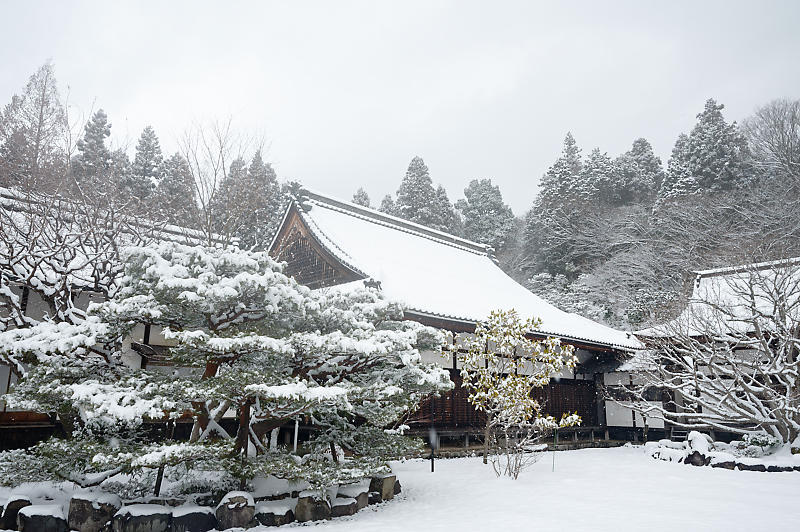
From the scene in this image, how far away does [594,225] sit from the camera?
31016 millimetres

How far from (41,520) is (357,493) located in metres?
3.82

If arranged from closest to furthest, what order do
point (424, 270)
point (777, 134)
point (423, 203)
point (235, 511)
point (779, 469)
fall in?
point (235, 511) → point (779, 469) → point (424, 270) → point (777, 134) → point (423, 203)

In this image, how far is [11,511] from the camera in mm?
6047

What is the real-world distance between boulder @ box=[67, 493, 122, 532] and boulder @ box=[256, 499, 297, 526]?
169 cm

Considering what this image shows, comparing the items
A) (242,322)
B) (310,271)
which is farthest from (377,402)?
(310,271)

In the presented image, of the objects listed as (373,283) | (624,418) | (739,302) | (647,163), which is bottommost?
(624,418)

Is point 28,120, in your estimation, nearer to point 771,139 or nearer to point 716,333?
point 716,333

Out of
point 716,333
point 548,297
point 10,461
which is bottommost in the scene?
point 10,461

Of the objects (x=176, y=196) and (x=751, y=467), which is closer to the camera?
(x=751, y=467)

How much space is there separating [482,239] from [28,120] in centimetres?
3033

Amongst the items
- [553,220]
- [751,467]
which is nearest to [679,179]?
[553,220]

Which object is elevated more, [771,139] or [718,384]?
[771,139]

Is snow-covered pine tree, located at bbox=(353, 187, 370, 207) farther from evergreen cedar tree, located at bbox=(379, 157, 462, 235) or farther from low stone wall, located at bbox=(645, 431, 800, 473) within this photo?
low stone wall, located at bbox=(645, 431, 800, 473)

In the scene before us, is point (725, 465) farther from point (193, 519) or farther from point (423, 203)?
point (423, 203)
